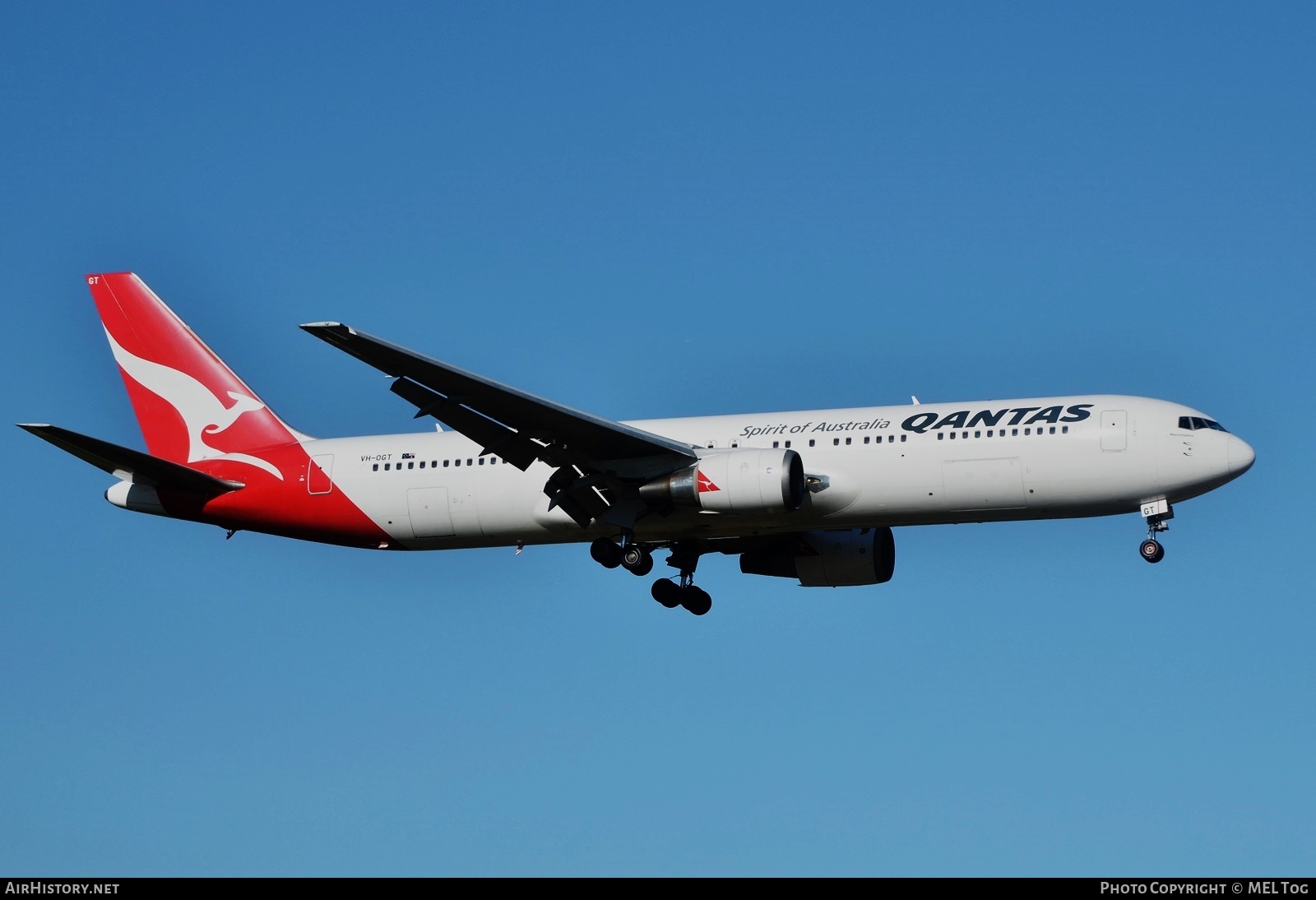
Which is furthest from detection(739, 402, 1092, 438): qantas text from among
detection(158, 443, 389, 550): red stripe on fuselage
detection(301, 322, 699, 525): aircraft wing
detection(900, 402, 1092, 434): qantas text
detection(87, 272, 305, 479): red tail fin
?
detection(87, 272, 305, 479): red tail fin

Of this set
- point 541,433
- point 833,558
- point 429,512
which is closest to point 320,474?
point 429,512

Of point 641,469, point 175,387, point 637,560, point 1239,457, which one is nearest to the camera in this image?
point 1239,457

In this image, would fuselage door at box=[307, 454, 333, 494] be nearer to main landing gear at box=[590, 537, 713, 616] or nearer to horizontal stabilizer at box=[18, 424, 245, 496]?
horizontal stabilizer at box=[18, 424, 245, 496]

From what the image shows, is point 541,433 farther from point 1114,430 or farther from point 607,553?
point 1114,430

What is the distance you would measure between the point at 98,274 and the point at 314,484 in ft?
33.5

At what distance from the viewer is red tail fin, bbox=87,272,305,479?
4594 centimetres

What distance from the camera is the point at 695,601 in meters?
45.1

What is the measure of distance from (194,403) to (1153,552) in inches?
1013

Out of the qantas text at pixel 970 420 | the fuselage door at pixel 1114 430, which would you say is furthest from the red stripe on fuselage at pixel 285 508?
the fuselage door at pixel 1114 430

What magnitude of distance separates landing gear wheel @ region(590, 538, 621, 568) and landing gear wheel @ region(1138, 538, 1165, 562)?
12.6 metres

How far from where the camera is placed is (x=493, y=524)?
42.7 metres

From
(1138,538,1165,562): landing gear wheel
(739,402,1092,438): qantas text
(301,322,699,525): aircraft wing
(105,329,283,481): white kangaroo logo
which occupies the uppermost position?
(105,329,283,481): white kangaroo logo
